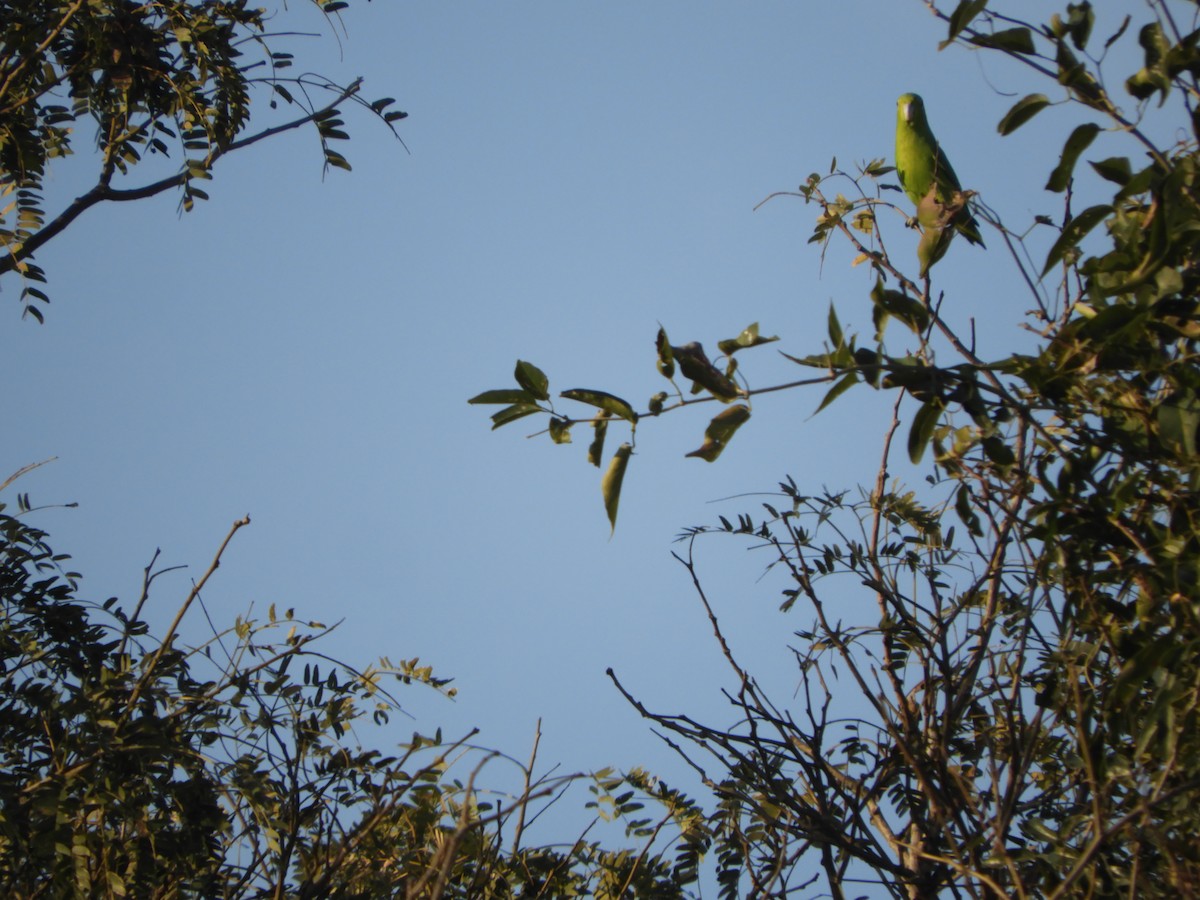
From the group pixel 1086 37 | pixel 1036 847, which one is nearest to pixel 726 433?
pixel 1086 37

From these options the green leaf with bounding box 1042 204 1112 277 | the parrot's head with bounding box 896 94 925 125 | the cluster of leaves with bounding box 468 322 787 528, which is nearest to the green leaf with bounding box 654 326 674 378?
the cluster of leaves with bounding box 468 322 787 528

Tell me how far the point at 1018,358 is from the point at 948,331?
1.13 feet

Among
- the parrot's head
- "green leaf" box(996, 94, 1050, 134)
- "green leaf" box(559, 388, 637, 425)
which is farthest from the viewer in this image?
the parrot's head

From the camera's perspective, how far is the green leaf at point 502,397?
1.14 metres

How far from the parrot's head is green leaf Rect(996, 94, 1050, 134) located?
2952 mm

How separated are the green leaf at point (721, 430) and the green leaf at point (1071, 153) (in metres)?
0.50

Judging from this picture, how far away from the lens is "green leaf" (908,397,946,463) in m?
1.10

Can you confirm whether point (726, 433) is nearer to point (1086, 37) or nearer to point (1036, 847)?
point (1086, 37)

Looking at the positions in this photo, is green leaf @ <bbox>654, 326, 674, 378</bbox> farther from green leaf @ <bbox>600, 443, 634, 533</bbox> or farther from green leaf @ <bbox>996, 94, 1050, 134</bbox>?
green leaf @ <bbox>996, 94, 1050, 134</bbox>

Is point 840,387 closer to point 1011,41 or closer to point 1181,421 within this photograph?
point 1181,421

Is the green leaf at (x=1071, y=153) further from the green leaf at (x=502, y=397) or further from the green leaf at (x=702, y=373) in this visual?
the green leaf at (x=502, y=397)


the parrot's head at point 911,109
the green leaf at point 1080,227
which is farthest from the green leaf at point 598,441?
the parrot's head at point 911,109

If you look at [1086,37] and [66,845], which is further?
[66,845]

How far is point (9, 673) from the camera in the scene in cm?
194
